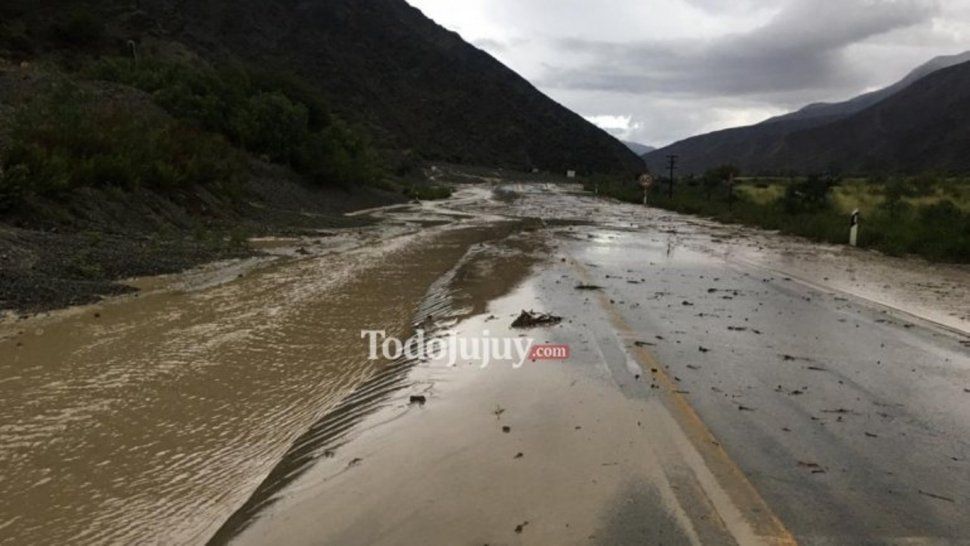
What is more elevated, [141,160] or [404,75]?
[404,75]

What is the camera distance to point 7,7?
6228 centimetres

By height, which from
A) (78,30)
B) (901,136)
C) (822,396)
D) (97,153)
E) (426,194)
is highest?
(78,30)

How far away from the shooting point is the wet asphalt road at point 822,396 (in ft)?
12.4

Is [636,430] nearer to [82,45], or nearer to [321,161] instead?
[321,161]

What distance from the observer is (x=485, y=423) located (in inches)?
199

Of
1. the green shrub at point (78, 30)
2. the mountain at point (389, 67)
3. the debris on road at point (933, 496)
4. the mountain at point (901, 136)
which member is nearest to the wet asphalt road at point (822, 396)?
the debris on road at point (933, 496)

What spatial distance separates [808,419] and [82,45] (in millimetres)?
64170

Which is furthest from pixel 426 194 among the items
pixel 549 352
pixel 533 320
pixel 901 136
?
pixel 901 136

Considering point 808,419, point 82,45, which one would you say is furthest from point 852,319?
point 82,45

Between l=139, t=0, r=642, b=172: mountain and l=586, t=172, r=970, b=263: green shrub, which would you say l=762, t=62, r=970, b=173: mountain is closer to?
l=139, t=0, r=642, b=172: mountain

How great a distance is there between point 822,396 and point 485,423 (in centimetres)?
291

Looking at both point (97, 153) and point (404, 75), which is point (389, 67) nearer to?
point (404, 75)

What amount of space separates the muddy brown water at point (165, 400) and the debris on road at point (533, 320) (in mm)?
1373

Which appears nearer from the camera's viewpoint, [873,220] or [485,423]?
[485,423]
